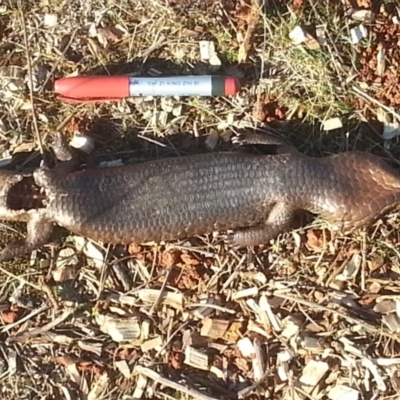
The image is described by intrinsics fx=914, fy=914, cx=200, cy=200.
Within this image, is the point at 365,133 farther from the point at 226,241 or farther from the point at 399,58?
the point at 226,241

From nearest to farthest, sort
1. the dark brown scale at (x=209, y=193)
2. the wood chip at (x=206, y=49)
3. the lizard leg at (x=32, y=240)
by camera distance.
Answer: the dark brown scale at (x=209, y=193) → the lizard leg at (x=32, y=240) → the wood chip at (x=206, y=49)

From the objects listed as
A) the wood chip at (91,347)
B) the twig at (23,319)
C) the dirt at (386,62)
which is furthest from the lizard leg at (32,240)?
the dirt at (386,62)

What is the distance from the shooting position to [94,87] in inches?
191

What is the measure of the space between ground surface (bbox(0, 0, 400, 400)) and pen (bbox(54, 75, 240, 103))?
0.31ft

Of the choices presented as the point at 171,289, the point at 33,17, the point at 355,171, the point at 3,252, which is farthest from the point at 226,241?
the point at 33,17

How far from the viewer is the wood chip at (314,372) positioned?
15.6 feet

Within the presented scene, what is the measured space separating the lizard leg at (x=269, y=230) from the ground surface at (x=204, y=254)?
11 centimetres

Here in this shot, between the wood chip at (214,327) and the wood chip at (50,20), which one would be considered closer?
the wood chip at (214,327)

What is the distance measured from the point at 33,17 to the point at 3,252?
51.5 inches

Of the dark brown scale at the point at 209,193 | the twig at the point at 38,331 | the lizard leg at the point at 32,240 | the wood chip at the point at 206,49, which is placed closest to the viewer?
the dark brown scale at the point at 209,193

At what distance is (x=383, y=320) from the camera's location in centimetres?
479

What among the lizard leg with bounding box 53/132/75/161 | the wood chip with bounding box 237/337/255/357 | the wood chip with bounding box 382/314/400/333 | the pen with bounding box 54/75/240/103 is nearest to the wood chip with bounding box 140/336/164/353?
the wood chip with bounding box 237/337/255/357

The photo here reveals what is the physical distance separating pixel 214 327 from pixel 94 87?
1.42 meters

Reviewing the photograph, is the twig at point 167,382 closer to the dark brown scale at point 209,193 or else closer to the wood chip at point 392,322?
the dark brown scale at point 209,193
